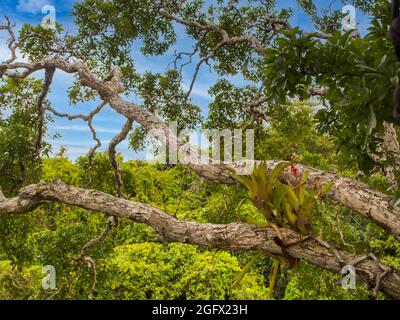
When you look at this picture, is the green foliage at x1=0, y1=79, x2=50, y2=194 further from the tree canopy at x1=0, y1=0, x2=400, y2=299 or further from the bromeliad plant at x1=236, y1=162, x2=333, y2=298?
the bromeliad plant at x1=236, y1=162, x2=333, y2=298

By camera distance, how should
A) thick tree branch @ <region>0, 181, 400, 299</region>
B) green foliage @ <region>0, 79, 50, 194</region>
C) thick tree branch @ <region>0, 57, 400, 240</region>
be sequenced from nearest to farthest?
1. thick tree branch @ <region>0, 181, 400, 299</region>
2. thick tree branch @ <region>0, 57, 400, 240</region>
3. green foliage @ <region>0, 79, 50, 194</region>

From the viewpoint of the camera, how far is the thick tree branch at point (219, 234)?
286cm

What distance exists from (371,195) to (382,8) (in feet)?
5.33

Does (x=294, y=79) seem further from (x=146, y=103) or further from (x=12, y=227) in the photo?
(x=146, y=103)

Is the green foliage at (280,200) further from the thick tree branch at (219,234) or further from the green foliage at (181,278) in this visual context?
the green foliage at (181,278)

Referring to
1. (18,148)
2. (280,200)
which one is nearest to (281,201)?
(280,200)

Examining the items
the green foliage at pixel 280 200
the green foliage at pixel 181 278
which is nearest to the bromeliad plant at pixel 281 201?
the green foliage at pixel 280 200

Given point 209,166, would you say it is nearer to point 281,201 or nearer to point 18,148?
point 281,201

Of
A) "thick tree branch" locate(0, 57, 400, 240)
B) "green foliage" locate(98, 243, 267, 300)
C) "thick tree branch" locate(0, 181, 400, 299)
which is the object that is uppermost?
"thick tree branch" locate(0, 57, 400, 240)

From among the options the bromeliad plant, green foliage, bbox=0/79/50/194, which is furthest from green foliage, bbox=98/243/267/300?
the bromeliad plant

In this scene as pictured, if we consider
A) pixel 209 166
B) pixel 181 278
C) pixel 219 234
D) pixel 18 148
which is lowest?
pixel 181 278

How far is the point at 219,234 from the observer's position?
3221mm

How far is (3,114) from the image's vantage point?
5.69 meters

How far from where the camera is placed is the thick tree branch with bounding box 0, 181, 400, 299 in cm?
286
